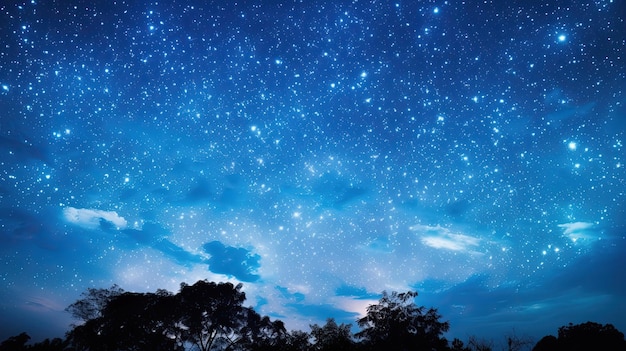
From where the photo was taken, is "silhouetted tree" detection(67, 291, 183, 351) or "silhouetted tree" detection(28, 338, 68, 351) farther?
"silhouetted tree" detection(67, 291, 183, 351)

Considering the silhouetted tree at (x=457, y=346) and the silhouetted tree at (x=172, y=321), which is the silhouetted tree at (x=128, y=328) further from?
the silhouetted tree at (x=457, y=346)

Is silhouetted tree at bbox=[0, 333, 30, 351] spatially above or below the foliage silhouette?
below

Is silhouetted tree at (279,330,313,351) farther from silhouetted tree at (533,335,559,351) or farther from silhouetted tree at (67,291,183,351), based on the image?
silhouetted tree at (533,335,559,351)

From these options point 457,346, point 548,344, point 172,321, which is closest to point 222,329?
point 172,321

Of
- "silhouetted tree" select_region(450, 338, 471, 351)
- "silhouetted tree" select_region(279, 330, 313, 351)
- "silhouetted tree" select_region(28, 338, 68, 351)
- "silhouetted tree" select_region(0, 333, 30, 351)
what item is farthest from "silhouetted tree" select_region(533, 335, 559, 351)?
"silhouetted tree" select_region(0, 333, 30, 351)

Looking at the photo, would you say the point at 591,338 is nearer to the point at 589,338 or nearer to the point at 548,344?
the point at 589,338

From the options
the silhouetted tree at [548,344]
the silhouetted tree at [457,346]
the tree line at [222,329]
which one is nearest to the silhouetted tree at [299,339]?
the tree line at [222,329]

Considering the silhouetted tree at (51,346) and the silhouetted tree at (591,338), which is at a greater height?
the silhouetted tree at (591,338)

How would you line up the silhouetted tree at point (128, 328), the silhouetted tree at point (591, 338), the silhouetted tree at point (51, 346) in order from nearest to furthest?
the silhouetted tree at point (51, 346)
the silhouetted tree at point (128, 328)
the silhouetted tree at point (591, 338)

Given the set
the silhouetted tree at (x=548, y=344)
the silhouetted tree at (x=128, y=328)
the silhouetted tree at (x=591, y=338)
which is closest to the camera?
the silhouetted tree at (x=128, y=328)

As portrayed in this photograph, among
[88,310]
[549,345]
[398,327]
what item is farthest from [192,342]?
[549,345]

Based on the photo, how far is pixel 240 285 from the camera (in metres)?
37.2

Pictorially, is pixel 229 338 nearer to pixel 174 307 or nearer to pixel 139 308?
pixel 174 307

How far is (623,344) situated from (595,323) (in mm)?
2580
